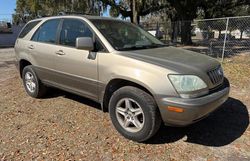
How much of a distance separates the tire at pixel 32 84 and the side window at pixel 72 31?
1264 mm

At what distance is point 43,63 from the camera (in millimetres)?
5348

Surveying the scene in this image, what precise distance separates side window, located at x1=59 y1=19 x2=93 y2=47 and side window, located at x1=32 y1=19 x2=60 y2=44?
27 centimetres

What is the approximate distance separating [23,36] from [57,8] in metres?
15.8

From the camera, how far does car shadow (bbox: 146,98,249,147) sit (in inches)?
157

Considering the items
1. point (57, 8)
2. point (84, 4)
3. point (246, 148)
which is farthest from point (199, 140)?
point (57, 8)

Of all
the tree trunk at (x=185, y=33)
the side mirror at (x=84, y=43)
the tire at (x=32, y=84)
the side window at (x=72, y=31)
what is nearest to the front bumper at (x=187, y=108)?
the side mirror at (x=84, y=43)

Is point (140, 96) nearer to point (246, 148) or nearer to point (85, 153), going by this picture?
point (85, 153)

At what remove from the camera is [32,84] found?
19.4 ft

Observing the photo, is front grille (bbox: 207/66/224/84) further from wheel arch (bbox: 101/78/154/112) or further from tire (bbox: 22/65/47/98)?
tire (bbox: 22/65/47/98)

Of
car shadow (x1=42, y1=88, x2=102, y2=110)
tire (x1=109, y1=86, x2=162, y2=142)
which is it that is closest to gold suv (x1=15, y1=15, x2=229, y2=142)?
tire (x1=109, y1=86, x2=162, y2=142)

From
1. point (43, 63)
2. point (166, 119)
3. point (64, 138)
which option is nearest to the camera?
point (166, 119)

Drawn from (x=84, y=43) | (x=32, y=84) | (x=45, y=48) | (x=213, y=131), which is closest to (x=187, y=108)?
(x=213, y=131)

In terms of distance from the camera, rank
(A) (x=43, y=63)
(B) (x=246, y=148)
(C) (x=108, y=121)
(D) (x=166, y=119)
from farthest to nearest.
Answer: (A) (x=43, y=63) → (C) (x=108, y=121) → (B) (x=246, y=148) → (D) (x=166, y=119)

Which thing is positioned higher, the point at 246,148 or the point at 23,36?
the point at 23,36
